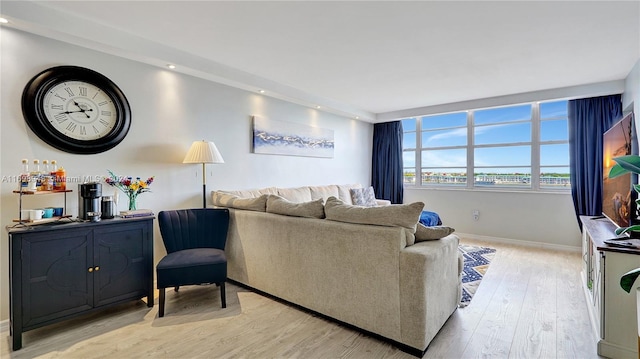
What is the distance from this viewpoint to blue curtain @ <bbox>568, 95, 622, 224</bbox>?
421cm

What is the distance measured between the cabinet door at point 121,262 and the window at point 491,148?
503cm

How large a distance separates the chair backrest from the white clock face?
0.94 meters

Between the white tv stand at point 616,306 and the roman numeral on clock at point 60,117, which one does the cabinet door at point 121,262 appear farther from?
the white tv stand at point 616,306

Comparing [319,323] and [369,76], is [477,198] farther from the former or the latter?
[319,323]

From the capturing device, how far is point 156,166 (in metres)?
3.18

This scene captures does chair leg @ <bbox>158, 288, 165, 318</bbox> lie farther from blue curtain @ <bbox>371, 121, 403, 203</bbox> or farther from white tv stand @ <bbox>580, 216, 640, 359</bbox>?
blue curtain @ <bbox>371, 121, 403, 203</bbox>

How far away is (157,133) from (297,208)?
1.74m

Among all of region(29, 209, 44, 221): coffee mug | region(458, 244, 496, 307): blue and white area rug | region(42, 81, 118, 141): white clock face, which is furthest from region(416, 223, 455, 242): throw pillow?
region(42, 81, 118, 141): white clock face

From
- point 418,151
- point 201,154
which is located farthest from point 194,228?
point 418,151

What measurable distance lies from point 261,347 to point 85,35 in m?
2.77

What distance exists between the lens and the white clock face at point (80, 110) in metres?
2.51

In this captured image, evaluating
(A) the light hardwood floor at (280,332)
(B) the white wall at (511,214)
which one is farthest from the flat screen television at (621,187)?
(B) the white wall at (511,214)

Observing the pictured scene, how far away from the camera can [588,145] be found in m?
4.34

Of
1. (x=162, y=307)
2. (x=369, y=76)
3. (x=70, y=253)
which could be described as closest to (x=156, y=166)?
(x=70, y=253)
